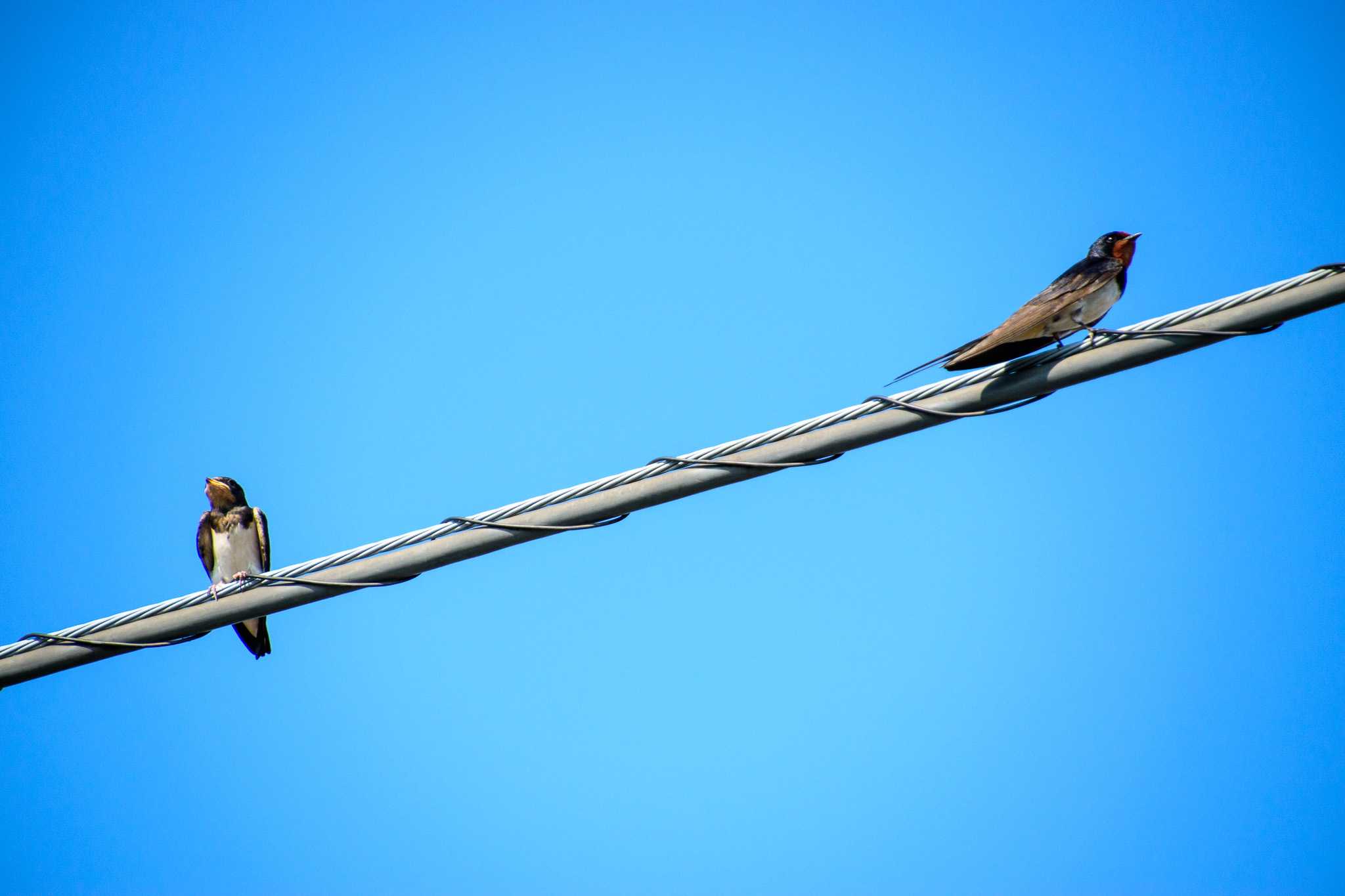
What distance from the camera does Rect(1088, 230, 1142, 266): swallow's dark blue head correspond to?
22.6ft

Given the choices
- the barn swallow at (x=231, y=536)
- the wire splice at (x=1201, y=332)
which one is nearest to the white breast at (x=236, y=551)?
the barn swallow at (x=231, y=536)

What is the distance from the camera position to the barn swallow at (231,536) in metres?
11.1

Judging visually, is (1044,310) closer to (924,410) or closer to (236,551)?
(924,410)

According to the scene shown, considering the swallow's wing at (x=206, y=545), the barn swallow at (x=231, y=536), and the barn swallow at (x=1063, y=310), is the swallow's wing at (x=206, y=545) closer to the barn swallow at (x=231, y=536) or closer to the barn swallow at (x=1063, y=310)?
the barn swallow at (x=231, y=536)

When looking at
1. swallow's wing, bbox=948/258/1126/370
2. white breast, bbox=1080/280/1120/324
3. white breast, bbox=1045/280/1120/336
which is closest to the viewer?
swallow's wing, bbox=948/258/1126/370

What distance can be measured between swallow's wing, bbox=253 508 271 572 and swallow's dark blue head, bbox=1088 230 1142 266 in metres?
7.44

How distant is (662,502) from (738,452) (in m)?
0.34

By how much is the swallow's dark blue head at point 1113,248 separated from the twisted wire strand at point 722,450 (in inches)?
92.7

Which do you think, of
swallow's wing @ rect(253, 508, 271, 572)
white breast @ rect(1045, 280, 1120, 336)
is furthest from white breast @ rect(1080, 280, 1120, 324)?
swallow's wing @ rect(253, 508, 271, 572)

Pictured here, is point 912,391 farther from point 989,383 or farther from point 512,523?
point 512,523

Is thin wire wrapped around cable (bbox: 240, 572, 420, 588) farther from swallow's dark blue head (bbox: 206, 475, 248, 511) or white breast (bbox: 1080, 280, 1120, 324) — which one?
swallow's dark blue head (bbox: 206, 475, 248, 511)

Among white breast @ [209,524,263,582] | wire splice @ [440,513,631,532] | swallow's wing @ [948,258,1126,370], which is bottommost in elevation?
wire splice @ [440,513,631,532]

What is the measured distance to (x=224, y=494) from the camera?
11.1 m

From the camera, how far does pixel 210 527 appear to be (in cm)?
1116
